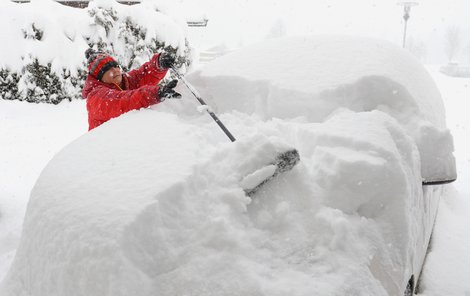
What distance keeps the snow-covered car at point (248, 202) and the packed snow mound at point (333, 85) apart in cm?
1

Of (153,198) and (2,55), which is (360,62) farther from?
(2,55)

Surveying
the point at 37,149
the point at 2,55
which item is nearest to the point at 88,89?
the point at 37,149

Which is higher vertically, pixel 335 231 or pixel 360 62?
pixel 360 62

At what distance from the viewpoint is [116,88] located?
11.0ft

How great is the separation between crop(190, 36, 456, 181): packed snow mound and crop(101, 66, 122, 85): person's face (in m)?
0.75

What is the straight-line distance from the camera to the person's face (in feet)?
10.7

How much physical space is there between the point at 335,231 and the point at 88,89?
2500 mm

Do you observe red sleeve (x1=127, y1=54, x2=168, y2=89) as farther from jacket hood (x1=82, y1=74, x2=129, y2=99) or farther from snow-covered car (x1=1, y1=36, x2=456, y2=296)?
snow-covered car (x1=1, y1=36, x2=456, y2=296)

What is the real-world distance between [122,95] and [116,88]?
665 mm

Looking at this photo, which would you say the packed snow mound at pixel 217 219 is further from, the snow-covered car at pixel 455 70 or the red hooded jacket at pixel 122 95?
the snow-covered car at pixel 455 70

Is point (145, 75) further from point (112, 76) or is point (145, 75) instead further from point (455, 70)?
point (455, 70)

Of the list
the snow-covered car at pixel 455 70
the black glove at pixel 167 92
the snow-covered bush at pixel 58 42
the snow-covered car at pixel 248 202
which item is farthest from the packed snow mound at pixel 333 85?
the snow-covered car at pixel 455 70

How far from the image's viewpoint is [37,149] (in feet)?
21.1

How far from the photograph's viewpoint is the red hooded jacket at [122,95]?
259cm
